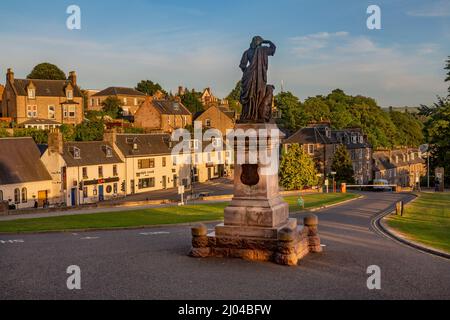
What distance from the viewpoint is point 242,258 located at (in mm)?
15250

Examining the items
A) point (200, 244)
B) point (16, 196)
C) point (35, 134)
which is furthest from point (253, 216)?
point (35, 134)

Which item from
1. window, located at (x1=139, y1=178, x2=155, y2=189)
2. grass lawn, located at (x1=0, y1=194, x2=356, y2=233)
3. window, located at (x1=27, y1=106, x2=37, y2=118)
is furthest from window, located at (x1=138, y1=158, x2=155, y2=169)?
grass lawn, located at (x1=0, y1=194, x2=356, y2=233)

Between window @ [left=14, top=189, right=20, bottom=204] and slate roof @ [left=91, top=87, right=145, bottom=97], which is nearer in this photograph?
window @ [left=14, top=189, right=20, bottom=204]

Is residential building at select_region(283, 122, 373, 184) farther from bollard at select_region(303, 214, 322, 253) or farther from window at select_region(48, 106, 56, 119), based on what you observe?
bollard at select_region(303, 214, 322, 253)

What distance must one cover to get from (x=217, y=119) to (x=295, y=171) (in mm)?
35644

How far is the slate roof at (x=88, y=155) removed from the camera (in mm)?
55062

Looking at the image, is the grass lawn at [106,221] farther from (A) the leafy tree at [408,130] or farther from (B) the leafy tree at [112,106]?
(A) the leafy tree at [408,130]

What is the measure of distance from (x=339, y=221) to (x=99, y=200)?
120ft

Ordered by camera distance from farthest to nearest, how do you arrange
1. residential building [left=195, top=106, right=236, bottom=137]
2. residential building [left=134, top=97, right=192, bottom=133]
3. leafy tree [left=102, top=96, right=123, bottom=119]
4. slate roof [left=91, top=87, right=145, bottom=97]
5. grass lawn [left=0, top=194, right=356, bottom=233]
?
slate roof [left=91, top=87, right=145, bottom=97], leafy tree [left=102, top=96, right=123, bottom=119], residential building [left=195, top=106, right=236, bottom=137], residential building [left=134, top=97, right=192, bottom=133], grass lawn [left=0, top=194, right=356, bottom=233]

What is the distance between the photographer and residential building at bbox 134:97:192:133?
8700cm

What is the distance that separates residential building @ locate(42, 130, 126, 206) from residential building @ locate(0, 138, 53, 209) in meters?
1.04

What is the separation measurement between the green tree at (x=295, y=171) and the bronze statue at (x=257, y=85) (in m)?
45.1

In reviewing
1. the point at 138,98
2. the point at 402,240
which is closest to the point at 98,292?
the point at 402,240
